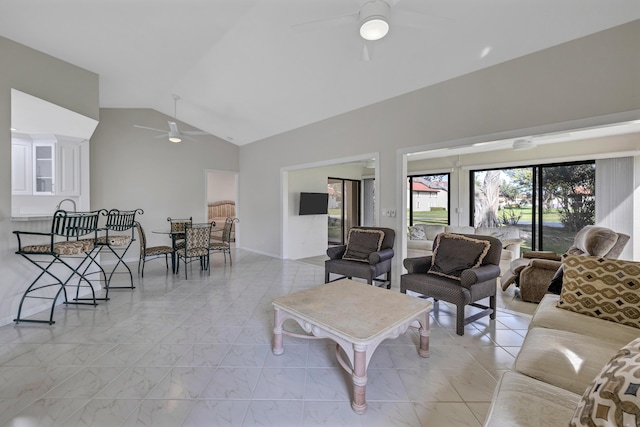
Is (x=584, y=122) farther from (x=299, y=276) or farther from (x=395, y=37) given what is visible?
(x=299, y=276)

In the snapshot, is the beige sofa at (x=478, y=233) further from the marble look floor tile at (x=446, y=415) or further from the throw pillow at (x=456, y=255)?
the marble look floor tile at (x=446, y=415)

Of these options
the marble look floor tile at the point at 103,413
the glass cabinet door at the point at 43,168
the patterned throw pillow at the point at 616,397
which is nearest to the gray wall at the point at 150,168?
the glass cabinet door at the point at 43,168

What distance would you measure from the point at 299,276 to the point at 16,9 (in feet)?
14.5

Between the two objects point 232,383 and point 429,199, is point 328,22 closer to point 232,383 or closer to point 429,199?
point 232,383

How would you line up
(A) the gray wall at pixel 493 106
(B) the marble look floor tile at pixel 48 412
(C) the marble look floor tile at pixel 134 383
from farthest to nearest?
(A) the gray wall at pixel 493 106, (C) the marble look floor tile at pixel 134 383, (B) the marble look floor tile at pixel 48 412

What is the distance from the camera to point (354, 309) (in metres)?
2.10

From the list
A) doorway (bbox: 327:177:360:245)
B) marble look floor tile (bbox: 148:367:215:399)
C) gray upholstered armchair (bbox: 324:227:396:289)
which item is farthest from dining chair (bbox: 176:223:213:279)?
doorway (bbox: 327:177:360:245)

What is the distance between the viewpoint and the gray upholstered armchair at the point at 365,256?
3.65 metres

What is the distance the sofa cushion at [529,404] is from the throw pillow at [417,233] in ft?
18.0

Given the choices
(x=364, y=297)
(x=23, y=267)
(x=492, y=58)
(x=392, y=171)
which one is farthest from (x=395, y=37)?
(x=23, y=267)

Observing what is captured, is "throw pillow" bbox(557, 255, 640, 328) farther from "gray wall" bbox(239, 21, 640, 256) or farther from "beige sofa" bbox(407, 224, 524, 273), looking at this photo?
"beige sofa" bbox(407, 224, 524, 273)

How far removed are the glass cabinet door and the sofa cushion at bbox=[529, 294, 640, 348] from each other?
609 cm

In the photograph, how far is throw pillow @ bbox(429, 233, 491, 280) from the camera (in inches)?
118

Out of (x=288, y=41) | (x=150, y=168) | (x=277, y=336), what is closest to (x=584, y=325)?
(x=277, y=336)
